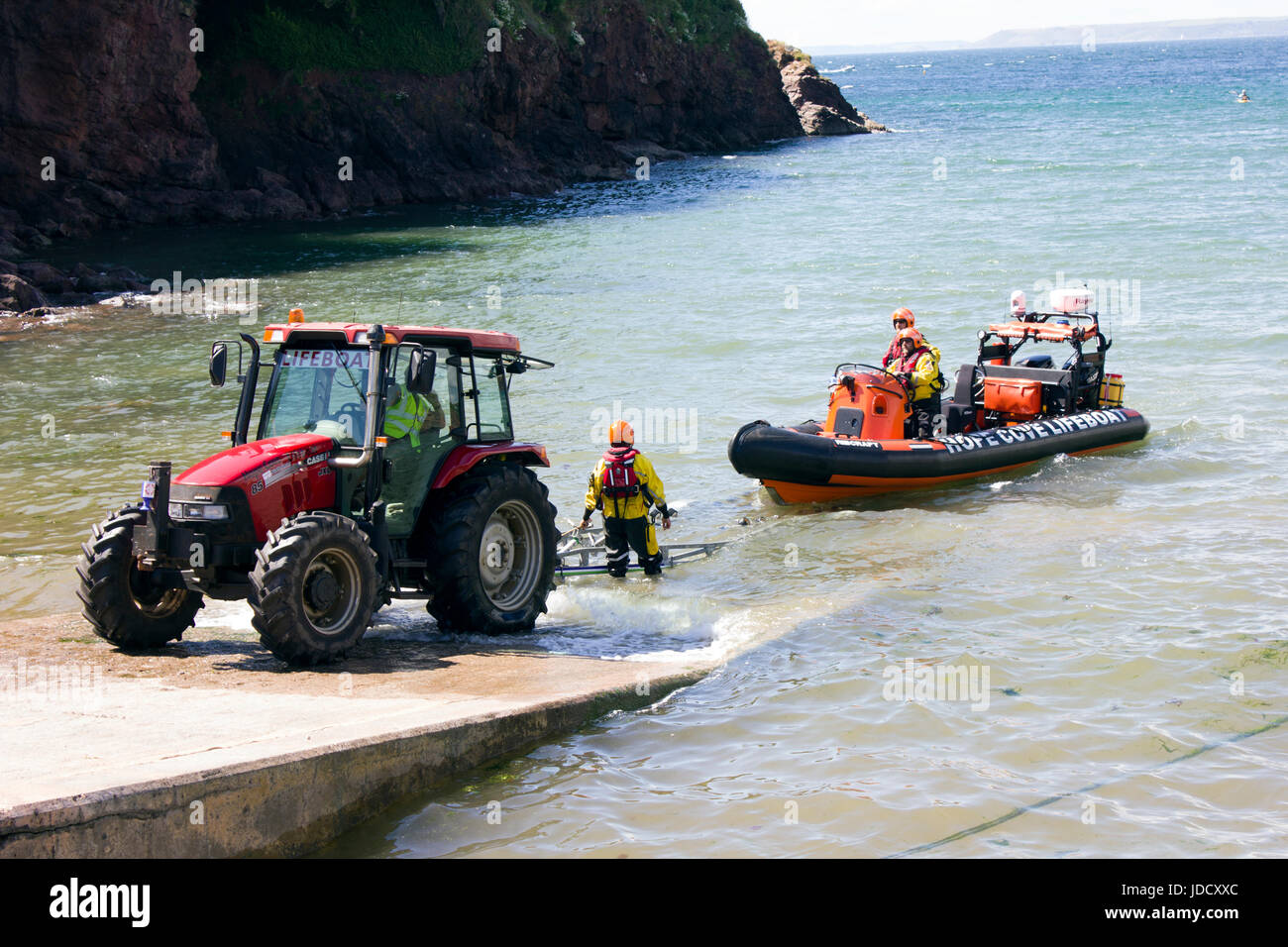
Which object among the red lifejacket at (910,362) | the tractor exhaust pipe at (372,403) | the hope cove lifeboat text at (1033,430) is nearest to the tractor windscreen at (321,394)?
the tractor exhaust pipe at (372,403)

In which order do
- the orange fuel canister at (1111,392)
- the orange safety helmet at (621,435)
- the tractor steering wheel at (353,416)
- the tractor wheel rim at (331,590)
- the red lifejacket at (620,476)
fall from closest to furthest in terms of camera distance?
the tractor wheel rim at (331,590) → the tractor steering wheel at (353,416) → the red lifejacket at (620,476) → the orange safety helmet at (621,435) → the orange fuel canister at (1111,392)

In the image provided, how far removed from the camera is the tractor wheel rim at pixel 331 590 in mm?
7676

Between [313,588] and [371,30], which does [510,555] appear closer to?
[313,588]

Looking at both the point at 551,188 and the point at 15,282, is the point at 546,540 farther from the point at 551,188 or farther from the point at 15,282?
the point at 551,188

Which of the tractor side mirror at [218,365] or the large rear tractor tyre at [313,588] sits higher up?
the tractor side mirror at [218,365]

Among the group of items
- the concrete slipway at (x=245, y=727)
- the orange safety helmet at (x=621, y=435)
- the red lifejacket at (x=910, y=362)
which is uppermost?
the red lifejacket at (x=910, y=362)

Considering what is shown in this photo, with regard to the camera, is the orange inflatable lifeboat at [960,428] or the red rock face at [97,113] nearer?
the orange inflatable lifeboat at [960,428]

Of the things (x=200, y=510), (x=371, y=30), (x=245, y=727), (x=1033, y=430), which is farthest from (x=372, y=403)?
(x=371, y=30)

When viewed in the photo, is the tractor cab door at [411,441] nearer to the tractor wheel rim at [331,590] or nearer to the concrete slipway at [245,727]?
the tractor wheel rim at [331,590]

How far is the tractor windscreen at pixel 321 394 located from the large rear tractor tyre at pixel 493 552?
917 millimetres

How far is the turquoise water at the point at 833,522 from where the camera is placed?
6.90 meters

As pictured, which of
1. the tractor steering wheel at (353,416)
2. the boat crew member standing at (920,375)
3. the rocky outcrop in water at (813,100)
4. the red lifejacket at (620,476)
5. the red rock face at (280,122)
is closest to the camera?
the tractor steering wheel at (353,416)

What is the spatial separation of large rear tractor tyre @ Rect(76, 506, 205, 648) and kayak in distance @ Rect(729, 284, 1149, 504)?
7.32 m

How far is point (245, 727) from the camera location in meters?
Result: 6.50
